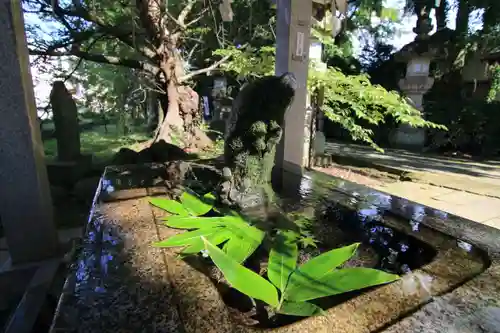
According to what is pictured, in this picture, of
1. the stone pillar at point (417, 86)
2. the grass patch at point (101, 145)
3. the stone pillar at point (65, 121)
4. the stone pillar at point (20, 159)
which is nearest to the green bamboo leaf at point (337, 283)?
the stone pillar at point (20, 159)

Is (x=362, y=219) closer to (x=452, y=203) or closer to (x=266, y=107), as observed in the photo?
(x=266, y=107)

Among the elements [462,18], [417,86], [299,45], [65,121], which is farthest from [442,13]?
[65,121]

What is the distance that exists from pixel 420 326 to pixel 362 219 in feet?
3.39

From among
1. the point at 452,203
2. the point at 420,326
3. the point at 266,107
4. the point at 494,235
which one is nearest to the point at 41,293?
the point at 266,107

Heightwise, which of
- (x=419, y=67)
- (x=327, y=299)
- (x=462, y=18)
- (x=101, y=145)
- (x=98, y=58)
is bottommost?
(x=101, y=145)

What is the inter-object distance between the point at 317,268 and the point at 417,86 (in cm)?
858

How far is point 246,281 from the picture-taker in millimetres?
1138

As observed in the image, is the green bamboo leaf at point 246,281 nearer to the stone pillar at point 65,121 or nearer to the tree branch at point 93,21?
the stone pillar at point 65,121

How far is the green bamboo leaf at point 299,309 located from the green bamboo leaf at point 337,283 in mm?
22

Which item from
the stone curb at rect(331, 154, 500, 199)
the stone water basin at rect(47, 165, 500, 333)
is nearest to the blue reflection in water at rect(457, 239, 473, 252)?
the stone water basin at rect(47, 165, 500, 333)

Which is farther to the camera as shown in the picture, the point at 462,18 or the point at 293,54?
the point at 462,18

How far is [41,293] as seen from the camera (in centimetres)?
240

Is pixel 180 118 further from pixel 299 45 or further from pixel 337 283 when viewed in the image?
pixel 337 283

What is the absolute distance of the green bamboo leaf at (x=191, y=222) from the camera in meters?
1.65
